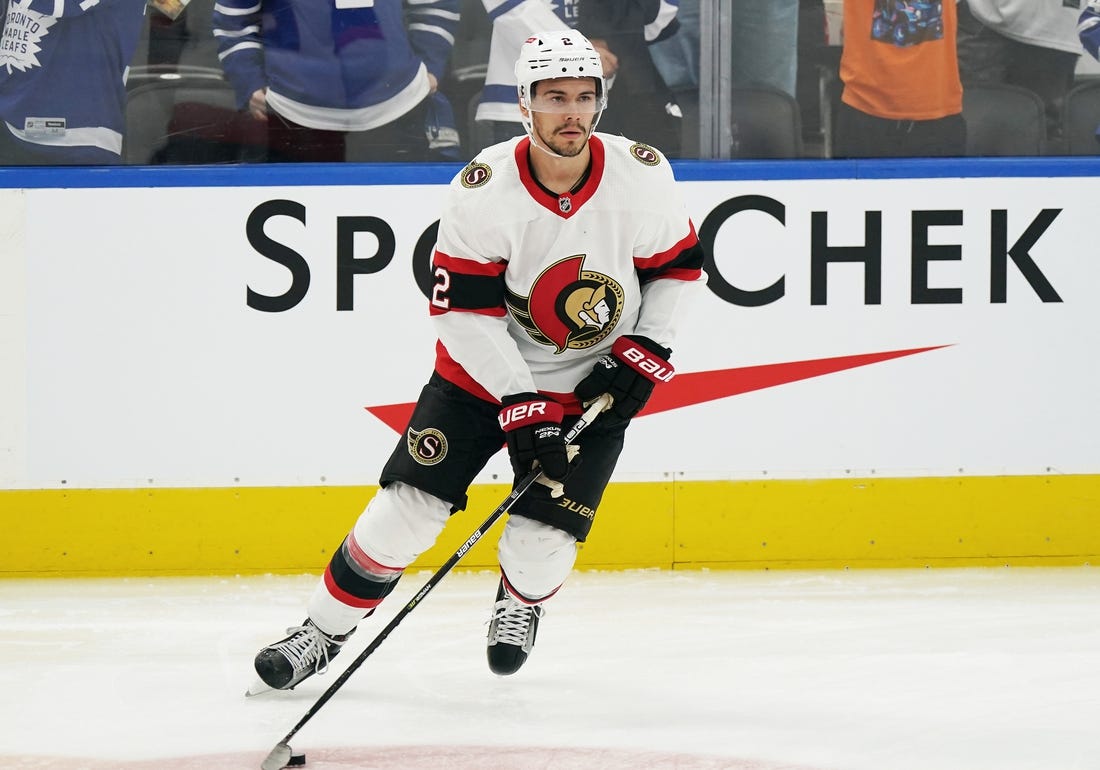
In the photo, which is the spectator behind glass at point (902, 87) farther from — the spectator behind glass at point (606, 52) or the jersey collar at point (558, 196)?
the jersey collar at point (558, 196)

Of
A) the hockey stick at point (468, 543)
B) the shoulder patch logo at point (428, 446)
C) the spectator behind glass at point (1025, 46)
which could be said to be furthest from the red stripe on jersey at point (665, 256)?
the spectator behind glass at point (1025, 46)

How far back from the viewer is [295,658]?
2.59 m

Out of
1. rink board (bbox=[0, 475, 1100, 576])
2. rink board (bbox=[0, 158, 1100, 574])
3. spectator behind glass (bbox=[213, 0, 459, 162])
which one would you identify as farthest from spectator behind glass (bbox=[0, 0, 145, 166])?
rink board (bbox=[0, 475, 1100, 576])

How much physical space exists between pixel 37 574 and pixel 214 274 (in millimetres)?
863

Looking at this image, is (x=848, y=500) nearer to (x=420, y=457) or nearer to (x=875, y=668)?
(x=875, y=668)

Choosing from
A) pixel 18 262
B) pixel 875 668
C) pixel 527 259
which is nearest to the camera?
pixel 527 259

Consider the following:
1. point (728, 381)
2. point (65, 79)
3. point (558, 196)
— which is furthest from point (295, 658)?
point (65, 79)

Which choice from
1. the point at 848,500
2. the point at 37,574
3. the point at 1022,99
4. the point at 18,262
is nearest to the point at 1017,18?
→ the point at 1022,99

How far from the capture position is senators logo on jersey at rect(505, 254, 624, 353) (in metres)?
2.53

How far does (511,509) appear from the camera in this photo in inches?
104

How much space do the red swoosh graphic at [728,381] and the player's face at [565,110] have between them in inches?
50.2

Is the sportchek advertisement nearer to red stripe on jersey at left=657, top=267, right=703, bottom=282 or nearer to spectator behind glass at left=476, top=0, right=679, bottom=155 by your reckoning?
spectator behind glass at left=476, top=0, right=679, bottom=155

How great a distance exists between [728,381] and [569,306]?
1159 mm

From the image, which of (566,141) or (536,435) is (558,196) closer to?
(566,141)
